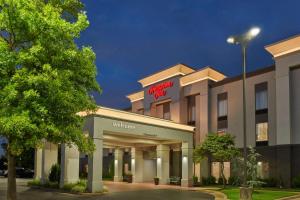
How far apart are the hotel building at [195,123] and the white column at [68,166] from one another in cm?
9

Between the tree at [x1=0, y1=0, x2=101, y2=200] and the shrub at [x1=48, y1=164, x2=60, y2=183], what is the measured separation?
773 inches

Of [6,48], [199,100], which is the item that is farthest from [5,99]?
[199,100]

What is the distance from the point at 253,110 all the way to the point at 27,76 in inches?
1195

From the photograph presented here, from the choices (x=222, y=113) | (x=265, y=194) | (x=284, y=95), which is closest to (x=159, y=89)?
(x=222, y=113)

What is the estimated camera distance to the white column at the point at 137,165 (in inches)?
1933

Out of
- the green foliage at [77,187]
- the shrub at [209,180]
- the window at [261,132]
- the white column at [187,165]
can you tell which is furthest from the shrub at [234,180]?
the green foliage at [77,187]

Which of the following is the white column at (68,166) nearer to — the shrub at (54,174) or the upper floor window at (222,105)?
the shrub at (54,174)

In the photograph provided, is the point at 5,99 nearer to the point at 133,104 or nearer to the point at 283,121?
the point at 283,121

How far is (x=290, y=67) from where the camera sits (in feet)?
121

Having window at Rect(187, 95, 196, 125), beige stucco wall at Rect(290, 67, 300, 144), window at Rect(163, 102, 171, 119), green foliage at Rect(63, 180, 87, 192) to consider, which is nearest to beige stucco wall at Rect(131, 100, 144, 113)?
window at Rect(163, 102, 171, 119)

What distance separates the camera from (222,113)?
4428 centimetres

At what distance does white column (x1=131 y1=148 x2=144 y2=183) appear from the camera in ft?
161

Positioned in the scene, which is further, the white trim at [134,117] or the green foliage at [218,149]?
the green foliage at [218,149]

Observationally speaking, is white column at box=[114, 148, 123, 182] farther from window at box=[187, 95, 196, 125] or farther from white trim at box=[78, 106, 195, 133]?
white trim at box=[78, 106, 195, 133]
